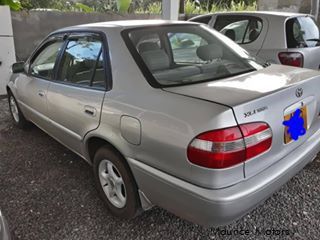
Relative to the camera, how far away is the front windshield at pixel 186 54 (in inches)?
99.4

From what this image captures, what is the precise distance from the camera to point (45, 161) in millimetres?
3812

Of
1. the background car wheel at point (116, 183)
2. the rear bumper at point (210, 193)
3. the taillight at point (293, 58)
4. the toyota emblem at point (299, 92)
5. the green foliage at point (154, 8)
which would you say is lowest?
the background car wheel at point (116, 183)

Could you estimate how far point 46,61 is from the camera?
380 cm

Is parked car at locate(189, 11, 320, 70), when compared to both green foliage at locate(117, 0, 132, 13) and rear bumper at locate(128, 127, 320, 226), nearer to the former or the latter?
rear bumper at locate(128, 127, 320, 226)

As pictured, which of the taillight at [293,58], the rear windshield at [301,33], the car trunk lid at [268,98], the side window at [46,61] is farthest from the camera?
the rear windshield at [301,33]

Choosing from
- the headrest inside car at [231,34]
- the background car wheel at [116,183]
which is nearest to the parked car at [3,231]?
the background car wheel at [116,183]

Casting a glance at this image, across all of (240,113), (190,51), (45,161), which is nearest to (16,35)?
(45,161)

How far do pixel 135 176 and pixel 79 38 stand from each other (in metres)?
1.54

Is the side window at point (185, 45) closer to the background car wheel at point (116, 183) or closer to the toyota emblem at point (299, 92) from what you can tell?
the toyota emblem at point (299, 92)

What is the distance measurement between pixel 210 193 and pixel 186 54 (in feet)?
5.19

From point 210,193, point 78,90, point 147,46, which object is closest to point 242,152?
point 210,193

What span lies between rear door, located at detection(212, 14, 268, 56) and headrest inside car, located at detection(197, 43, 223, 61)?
2217 mm

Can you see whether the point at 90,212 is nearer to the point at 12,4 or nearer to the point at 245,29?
the point at 245,29

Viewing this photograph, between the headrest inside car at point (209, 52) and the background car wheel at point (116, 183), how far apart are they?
1.19m
